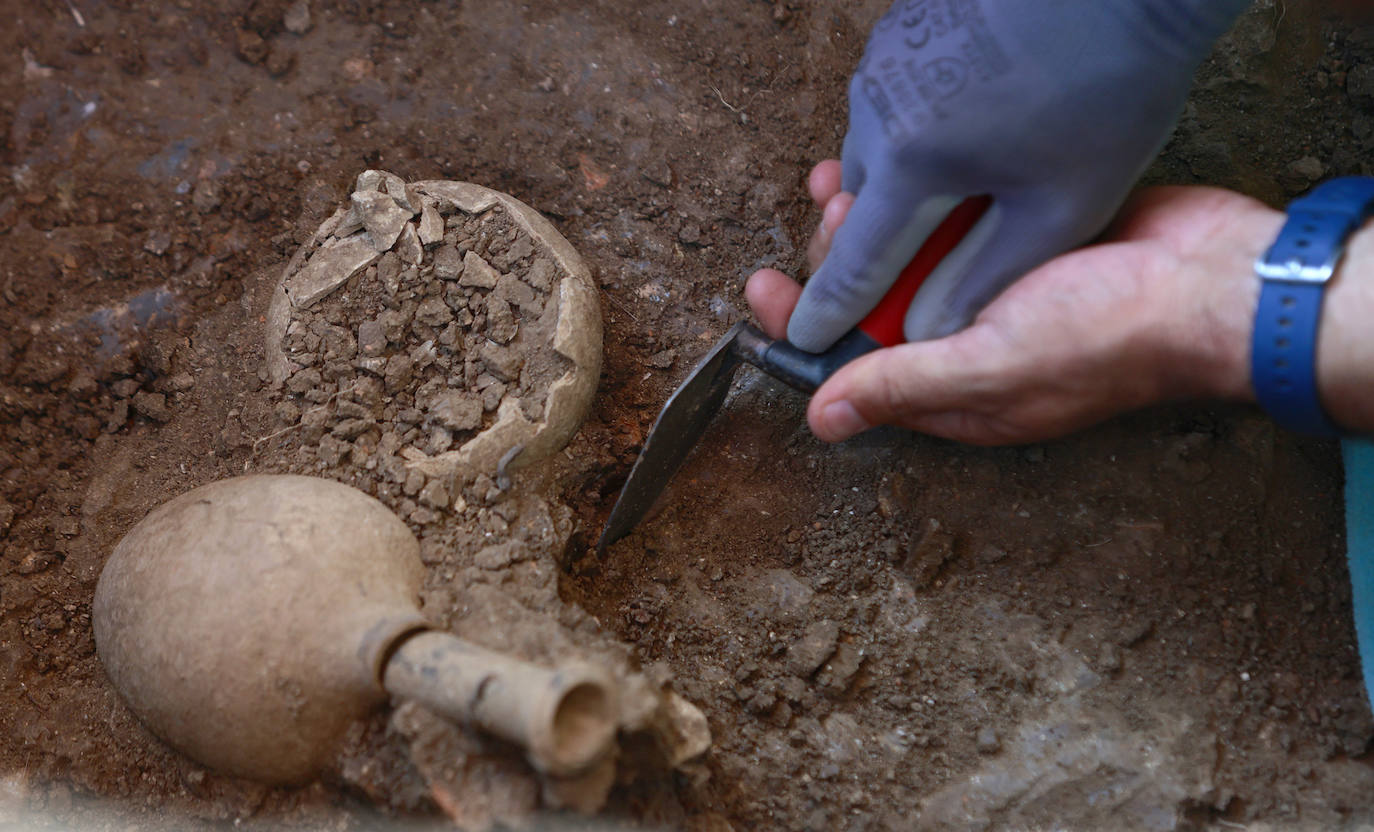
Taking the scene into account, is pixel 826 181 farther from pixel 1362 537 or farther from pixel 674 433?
pixel 1362 537

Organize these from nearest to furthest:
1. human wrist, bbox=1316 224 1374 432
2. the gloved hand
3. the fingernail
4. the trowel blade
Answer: human wrist, bbox=1316 224 1374 432 < the gloved hand < the fingernail < the trowel blade

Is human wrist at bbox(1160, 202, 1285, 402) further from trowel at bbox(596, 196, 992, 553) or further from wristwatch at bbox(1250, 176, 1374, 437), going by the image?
trowel at bbox(596, 196, 992, 553)

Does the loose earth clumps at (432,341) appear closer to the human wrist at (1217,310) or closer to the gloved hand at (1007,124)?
the gloved hand at (1007,124)

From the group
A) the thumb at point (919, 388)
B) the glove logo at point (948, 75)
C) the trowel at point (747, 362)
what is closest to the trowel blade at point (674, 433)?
the trowel at point (747, 362)

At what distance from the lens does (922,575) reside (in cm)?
187

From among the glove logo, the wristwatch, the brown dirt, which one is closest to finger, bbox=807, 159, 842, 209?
the brown dirt

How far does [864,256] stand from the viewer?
5.35 ft

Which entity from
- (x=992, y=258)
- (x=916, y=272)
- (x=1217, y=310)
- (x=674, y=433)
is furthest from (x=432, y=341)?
(x=1217, y=310)

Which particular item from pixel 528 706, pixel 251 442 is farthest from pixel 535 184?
pixel 528 706

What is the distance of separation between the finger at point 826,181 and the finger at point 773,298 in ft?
0.67

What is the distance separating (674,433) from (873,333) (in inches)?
18.5

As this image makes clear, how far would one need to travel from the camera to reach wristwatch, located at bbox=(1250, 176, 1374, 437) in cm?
139

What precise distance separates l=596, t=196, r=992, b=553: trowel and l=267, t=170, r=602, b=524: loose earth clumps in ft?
0.64

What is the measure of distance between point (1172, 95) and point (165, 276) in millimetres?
2305
